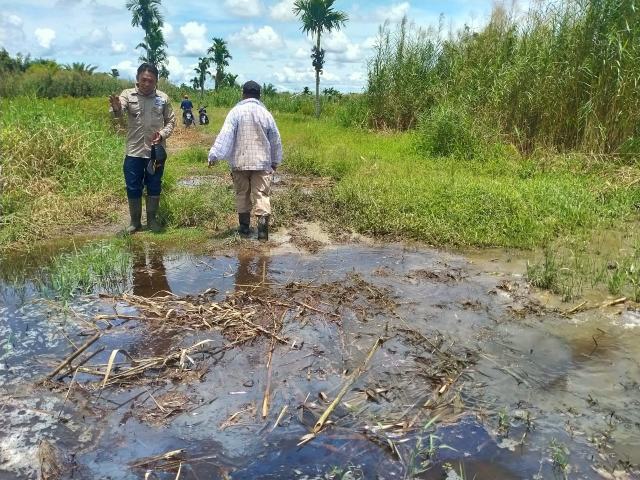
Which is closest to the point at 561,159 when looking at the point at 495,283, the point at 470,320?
the point at 495,283

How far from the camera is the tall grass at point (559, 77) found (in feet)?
27.0

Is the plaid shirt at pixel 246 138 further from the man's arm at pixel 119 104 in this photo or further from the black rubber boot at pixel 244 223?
the man's arm at pixel 119 104

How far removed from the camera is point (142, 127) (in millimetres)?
6090

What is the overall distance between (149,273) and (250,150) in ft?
5.67

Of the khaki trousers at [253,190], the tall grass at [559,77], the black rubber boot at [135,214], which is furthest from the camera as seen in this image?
the tall grass at [559,77]

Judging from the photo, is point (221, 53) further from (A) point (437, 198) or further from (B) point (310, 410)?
(B) point (310, 410)

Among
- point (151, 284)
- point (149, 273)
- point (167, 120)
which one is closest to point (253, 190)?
point (167, 120)

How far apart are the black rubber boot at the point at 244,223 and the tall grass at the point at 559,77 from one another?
555 centimetres

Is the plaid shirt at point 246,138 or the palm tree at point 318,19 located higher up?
the palm tree at point 318,19

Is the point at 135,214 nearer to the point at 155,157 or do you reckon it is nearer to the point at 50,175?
the point at 155,157

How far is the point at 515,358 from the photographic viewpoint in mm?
3697

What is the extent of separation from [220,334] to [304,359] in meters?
0.68

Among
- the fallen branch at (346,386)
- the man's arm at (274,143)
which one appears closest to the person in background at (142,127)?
the man's arm at (274,143)

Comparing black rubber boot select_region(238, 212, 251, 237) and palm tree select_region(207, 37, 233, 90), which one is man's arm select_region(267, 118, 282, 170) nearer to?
black rubber boot select_region(238, 212, 251, 237)
